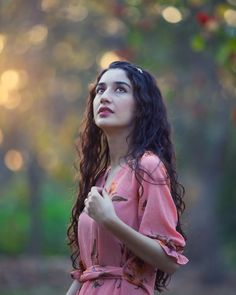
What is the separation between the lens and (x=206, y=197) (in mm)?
16750

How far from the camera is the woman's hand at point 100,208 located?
133 inches

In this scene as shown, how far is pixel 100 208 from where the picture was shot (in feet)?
11.2

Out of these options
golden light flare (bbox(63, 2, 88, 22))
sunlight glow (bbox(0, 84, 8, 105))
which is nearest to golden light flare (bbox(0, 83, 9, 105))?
sunlight glow (bbox(0, 84, 8, 105))

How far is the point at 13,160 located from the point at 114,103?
66.0 feet

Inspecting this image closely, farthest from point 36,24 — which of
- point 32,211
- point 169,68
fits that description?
point 32,211

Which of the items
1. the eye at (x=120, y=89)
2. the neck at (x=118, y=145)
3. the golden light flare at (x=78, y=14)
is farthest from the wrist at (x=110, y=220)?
the golden light flare at (x=78, y=14)

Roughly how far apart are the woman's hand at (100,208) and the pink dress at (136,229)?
0.10m

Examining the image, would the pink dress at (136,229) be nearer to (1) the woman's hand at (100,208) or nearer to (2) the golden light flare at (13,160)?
(1) the woman's hand at (100,208)

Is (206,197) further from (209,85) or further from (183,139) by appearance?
(209,85)

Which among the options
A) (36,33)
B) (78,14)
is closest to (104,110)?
(36,33)

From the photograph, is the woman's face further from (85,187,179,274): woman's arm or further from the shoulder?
(85,187,179,274): woman's arm

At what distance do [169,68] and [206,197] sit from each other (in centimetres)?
335

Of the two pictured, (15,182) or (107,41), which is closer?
(107,41)

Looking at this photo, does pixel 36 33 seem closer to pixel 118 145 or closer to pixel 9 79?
pixel 9 79
